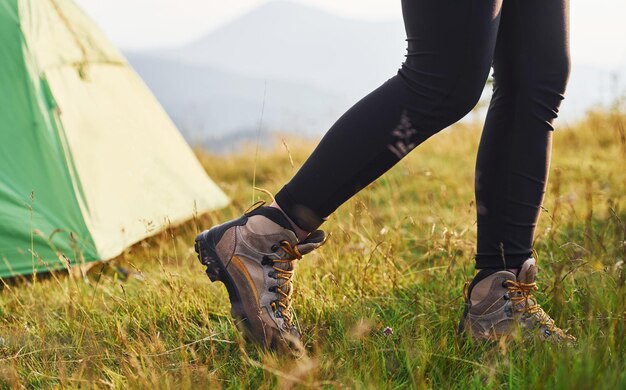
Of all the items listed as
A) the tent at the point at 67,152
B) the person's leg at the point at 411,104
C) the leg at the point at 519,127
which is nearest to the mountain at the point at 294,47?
the tent at the point at 67,152

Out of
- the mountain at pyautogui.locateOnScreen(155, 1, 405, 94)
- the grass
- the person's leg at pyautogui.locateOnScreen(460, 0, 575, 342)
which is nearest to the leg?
the person's leg at pyautogui.locateOnScreen(460, 0, 575, 342)

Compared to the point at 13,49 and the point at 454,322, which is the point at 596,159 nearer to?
the point at 454,322

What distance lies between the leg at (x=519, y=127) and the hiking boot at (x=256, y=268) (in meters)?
0.40

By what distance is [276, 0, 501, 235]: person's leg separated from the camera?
1.29m

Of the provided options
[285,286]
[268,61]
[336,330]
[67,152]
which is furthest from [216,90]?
[285,286]

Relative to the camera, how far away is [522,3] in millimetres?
1477

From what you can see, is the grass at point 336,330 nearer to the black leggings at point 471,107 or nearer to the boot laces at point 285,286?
the boot laces at point 285,286

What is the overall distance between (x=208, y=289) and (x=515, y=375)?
923 millimetres

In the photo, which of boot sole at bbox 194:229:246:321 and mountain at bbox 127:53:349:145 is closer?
boot sole at bbox 194:229:246:321

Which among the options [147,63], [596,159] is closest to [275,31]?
[147,63]

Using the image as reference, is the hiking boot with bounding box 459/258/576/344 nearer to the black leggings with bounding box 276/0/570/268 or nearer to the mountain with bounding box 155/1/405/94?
the black leggings with bounding box 276/0/570/268

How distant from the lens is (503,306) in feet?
5.13

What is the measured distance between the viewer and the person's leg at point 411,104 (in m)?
1.29

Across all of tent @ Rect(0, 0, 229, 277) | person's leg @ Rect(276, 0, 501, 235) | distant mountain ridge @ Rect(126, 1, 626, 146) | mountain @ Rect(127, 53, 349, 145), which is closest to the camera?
person's leg @ Rect(276, 0, 501, 235)
